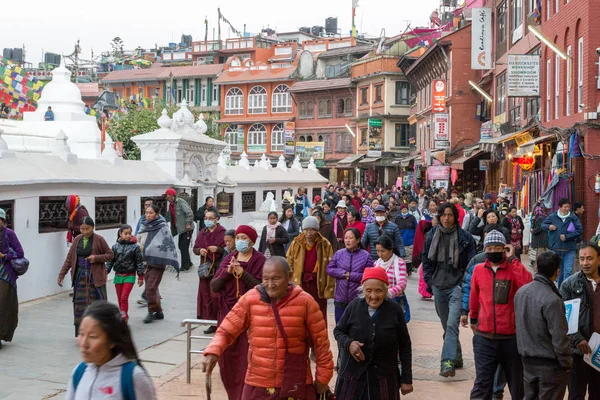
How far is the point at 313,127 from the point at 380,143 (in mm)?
9296

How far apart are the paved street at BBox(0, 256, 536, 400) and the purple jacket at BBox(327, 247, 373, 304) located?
1.16 m

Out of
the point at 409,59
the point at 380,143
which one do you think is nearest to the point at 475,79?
the point at 409,59

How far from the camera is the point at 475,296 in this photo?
7.61 m

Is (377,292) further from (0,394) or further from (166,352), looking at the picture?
(166,352)

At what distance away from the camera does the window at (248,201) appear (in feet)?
94.8

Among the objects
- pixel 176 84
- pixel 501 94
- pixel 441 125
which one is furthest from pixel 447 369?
pixel 176 84

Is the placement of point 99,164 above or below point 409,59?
below

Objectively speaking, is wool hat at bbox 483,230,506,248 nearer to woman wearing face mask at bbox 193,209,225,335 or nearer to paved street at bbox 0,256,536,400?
paved street at bbox 0,256,536,400

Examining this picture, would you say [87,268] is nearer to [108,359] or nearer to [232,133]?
[108,359]

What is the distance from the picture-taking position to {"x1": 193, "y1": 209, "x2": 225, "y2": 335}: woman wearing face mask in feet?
35.1

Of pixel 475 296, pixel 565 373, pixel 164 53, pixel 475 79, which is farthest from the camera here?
pixel 164 53

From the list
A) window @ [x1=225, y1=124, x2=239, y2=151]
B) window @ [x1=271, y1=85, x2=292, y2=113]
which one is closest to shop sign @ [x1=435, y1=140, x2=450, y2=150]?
window @ [x1=271, y1=85, x2=292, y2=113]

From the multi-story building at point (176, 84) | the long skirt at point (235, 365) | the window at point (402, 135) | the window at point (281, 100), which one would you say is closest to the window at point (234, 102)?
the multi-story building at point (176, 84)

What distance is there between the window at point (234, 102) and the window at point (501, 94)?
41.4 meters
